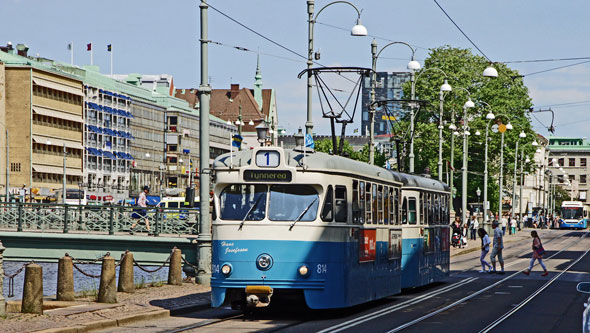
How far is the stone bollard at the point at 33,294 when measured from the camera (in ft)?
63.3

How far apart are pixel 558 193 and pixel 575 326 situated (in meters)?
176

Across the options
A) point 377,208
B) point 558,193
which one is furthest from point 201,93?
point 558,193

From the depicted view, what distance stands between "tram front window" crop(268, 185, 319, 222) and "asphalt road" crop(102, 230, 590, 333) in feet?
5.67

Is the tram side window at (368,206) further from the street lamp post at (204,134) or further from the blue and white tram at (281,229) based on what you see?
the street lamp post at (204,134)

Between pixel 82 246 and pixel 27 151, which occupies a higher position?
pixel 27 151

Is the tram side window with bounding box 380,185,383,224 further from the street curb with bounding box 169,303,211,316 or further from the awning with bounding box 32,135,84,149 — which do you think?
the awning with bounding box 32,135,84,149

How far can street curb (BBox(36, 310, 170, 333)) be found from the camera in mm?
16859

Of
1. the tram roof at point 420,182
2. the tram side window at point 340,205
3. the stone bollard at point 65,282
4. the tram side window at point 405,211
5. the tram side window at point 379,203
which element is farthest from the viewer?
the tram roof at point 420,182

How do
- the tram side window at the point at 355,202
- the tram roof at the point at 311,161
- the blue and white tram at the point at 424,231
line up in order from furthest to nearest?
the blue and white tram at the point at 424,231 → the tram side window at the point at 355,202 → the tram roof at the point at 311,161

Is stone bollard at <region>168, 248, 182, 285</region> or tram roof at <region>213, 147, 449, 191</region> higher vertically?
tram roof at <region>213, 147, 449, 191</region>

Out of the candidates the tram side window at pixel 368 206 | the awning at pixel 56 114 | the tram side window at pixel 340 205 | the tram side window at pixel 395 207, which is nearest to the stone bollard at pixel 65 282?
the tram side window at pixel 368 206

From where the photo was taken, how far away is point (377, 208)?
879 inches

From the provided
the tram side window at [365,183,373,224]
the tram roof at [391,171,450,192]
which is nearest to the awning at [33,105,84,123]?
the tram roof at [391,171,450,192]

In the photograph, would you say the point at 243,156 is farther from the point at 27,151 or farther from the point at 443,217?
the point at 27,151
